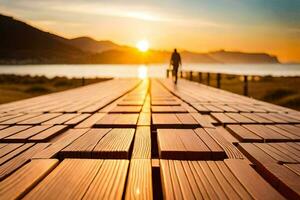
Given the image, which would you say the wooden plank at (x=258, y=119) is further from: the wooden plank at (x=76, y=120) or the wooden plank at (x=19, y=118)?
the wooden plank at (x=19, y=118)

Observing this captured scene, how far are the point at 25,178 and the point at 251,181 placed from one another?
1.59m

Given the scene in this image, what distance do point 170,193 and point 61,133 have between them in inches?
99.3

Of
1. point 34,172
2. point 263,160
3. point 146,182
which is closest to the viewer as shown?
point 146,182

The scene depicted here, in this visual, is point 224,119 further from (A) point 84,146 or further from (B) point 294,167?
(A) point 84,146

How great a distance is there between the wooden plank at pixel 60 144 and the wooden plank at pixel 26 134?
392mm

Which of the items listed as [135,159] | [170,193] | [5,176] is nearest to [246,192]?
[170,193]

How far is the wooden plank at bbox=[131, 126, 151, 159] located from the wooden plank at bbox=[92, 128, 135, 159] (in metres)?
0.07

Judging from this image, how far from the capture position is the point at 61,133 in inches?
170

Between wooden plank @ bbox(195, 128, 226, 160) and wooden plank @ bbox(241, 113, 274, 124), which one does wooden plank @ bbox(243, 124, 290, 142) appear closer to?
wooden plank @ bbox(241, 113, 274, 124)

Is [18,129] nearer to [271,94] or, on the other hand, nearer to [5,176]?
[5,176]

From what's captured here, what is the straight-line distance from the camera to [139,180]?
2408mm

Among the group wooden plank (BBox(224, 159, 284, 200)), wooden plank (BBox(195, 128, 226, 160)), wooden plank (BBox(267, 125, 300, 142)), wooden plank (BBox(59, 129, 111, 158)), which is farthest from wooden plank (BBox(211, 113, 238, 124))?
wooden plank (BBox(224, 159, 284, 200))

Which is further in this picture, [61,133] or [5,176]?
[61,133]

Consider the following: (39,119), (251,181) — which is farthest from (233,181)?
(39,119)
